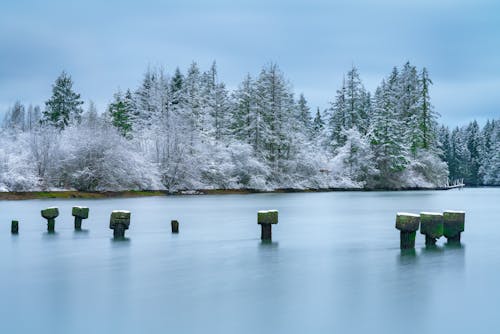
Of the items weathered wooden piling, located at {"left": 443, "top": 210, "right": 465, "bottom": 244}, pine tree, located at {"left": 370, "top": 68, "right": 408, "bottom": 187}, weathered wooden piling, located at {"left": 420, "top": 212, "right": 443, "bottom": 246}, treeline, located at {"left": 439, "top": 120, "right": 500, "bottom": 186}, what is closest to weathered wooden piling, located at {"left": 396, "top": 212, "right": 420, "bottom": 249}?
weathered wooden piling, located at {"left": 420, "top": 212, "right": 443, "bottom": 246}

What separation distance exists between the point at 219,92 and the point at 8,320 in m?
77.0

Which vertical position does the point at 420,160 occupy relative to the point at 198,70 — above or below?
below

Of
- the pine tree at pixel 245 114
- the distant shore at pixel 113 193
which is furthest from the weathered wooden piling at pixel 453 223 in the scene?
the pine tree at pixel 245 114

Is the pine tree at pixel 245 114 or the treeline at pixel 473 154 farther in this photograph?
the treeline at pixel 473 154

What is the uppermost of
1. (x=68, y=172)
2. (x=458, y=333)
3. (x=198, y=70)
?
(x=198, y=70)

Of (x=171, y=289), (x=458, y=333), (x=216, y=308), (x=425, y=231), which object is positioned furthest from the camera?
(x=425, y=231)

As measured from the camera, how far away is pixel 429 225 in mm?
21469

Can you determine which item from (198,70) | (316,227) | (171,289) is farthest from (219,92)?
(171,289)

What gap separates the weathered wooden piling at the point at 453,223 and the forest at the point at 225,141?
40.2 metres

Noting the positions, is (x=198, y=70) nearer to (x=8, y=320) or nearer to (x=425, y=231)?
(x=425, y=231)

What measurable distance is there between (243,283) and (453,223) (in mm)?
10226

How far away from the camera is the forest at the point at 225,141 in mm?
58406

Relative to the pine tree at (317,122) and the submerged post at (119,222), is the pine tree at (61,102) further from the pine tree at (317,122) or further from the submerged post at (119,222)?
the submerged post at (119,222)

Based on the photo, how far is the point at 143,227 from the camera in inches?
1190
